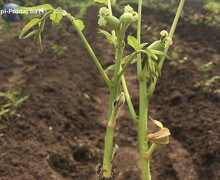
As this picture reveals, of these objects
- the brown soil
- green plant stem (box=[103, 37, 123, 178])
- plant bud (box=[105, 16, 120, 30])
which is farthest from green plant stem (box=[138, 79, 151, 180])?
the brown soil

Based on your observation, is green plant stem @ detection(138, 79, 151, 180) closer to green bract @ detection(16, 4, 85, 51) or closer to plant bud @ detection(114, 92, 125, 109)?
plant bud @ detection(114, 92, 125, 109)

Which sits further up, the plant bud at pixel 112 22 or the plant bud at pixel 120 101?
the plant bud at pixel 112 22

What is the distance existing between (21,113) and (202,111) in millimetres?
1526

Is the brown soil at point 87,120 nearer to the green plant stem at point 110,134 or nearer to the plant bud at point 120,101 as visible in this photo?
the green plant stem at point 110,134

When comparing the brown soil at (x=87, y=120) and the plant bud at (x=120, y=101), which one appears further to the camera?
the brown soil at (x=87, y=120)

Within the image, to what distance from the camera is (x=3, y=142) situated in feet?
6.66

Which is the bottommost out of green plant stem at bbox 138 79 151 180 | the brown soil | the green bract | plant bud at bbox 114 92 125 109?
the brown soil

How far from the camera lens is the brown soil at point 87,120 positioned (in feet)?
6.40

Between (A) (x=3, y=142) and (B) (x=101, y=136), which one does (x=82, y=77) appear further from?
(A) (x=3, y=142)

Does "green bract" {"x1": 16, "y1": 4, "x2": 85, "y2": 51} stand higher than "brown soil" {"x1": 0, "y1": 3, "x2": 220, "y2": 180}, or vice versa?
"green bract" {"x1": 16, "y1": 4, "x2": 85, "y2": 51}

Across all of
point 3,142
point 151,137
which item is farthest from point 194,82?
point 151,137

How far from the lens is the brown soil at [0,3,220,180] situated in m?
1.95

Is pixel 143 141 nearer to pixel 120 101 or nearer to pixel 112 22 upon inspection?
pixel 120 101

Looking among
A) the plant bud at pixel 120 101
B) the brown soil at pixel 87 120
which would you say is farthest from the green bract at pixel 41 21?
the brown soil at pixel 87 120
